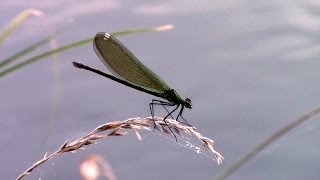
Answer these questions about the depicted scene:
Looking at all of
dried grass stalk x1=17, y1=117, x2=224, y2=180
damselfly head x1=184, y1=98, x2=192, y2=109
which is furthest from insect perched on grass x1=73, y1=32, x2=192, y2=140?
dried grass stalk x1=17, y1=117, x2=224, y2=180

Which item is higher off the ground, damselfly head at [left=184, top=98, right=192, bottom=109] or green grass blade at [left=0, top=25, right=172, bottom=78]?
green grass blade at [left=0, top=25, right=172, bottom=78]

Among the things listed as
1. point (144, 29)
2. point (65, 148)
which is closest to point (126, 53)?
point (65, 148)

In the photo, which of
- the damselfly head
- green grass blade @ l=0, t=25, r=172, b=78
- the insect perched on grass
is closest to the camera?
green grass blade @ l=0, t=25, r=172, b=78

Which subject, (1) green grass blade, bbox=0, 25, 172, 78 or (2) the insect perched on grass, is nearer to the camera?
(1) green grass blade, bbox=0, 25, 172, 78

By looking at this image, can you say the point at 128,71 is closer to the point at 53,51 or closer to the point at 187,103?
the point at 187,103

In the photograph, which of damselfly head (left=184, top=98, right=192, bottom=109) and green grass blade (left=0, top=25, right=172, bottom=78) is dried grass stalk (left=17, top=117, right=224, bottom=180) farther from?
damselfly head (left=184, top=98, right=192, bottom=109)

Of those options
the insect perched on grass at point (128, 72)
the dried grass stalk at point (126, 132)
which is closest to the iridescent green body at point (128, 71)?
the insect perched on grass at point (128, 72)

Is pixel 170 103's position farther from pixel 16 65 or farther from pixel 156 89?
pixel 16 65

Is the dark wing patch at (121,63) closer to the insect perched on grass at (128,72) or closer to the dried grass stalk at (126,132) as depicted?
the insect perched on grass at (128,72)

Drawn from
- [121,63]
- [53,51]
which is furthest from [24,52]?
[121,63]
